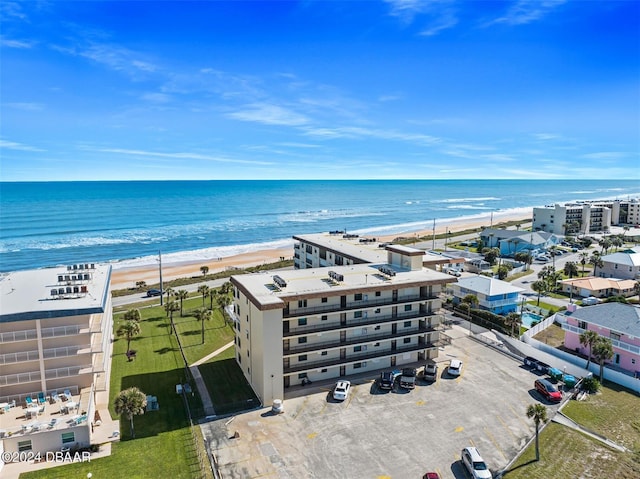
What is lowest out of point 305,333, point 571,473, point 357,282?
point 571,473

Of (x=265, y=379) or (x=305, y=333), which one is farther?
(x=305, y=333)

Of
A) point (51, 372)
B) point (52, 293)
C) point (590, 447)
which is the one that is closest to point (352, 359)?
point (590, 447)

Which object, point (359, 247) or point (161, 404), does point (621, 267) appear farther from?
point (161, 404)

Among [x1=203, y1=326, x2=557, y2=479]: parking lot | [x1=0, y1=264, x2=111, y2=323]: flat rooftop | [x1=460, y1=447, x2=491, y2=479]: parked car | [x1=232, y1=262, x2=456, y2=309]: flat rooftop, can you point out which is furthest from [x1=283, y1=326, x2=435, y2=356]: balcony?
[x1=0, y1=264, x2=111, y2=323]: flat rooftop

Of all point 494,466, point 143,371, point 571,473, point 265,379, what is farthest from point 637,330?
point 143,371

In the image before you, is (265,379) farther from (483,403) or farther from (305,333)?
(483,403)

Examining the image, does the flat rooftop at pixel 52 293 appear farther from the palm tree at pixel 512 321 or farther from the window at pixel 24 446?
the palm tree at pixel 512 321
